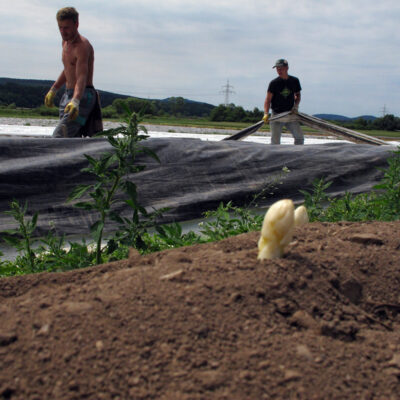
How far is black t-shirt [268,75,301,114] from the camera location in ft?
23.4

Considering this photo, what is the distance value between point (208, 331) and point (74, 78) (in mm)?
4358

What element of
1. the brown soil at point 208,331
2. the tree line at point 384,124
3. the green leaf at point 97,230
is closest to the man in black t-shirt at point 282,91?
the green leaf at point 97,230

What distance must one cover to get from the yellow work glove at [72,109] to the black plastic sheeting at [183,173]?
96 cm

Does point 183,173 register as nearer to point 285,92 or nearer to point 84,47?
point 84,47

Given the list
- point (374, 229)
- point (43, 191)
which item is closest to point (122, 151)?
point (374, 229)

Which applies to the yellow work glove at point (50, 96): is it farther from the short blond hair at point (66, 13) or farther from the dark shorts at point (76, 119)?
the short blond hair at point (66, 13)

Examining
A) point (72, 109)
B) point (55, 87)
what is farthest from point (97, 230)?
point (55, 87)

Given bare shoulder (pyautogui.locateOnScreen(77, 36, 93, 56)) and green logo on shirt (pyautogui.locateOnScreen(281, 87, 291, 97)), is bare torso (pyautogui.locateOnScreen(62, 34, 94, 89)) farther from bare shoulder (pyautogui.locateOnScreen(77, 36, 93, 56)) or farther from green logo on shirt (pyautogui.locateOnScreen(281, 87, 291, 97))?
green logo on shirt (pyautogui.locateOnScreen(281, 87, 291, 97))

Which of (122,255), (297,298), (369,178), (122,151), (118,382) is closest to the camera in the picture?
(118,382)

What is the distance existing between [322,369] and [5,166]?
302 centimetres

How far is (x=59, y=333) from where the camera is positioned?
3.43 feet

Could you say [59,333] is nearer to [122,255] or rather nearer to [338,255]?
[338,255]

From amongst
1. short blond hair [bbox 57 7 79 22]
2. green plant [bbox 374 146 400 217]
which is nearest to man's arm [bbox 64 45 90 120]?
short blond hair [bbox 57 7 79 22]

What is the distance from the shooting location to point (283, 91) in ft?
23.4
